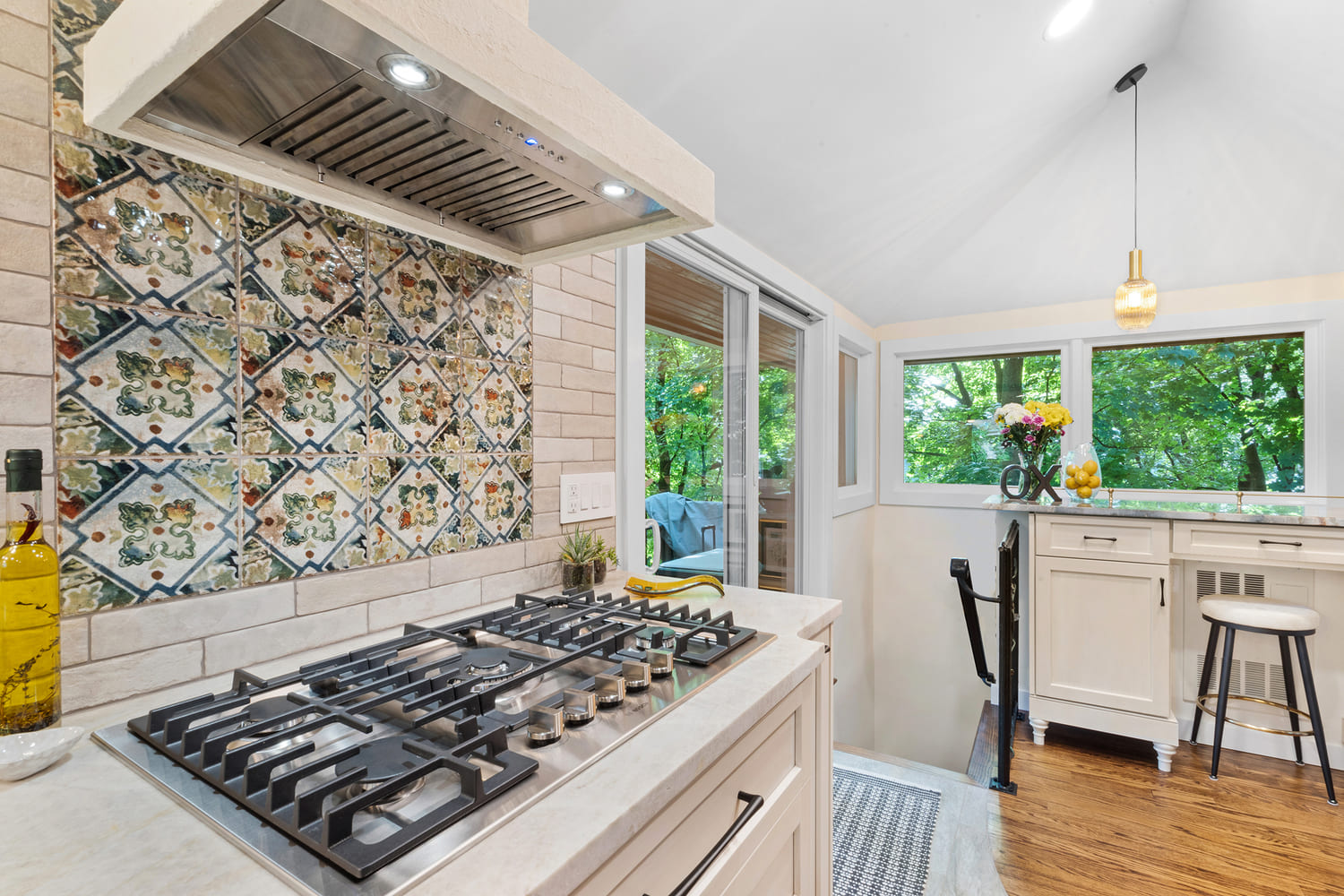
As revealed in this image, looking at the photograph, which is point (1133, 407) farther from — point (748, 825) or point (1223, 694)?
point (748, 825)

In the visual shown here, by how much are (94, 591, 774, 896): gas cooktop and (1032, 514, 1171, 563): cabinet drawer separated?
6.98 ft

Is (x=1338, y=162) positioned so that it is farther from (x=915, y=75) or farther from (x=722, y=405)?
(x=722, y=405)

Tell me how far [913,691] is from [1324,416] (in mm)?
2526

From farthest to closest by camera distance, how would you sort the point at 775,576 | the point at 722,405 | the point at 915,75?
the point at 775,576
the point at 722,405
the point at 915,75

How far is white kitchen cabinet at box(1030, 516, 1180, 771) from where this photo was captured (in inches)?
96.0

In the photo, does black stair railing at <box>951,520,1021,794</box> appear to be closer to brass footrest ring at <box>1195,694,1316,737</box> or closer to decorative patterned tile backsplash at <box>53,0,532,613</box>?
brass footrest ring at <box>1195,694,1316,737</box>

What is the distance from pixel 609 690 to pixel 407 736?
0.23 m

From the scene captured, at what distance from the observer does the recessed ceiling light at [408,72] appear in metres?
0.65

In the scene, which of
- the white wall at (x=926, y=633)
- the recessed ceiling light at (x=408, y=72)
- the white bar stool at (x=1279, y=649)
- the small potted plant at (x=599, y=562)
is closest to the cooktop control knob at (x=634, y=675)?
the small potted plant at (x=599, y=562)

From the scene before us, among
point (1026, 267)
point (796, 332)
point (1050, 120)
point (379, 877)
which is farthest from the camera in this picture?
point (1026, 267)

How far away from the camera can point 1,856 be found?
18.9 inches

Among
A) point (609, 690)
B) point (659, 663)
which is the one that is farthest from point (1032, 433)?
point (609, 690)

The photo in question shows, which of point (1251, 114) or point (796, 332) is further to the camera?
point (796, 332)

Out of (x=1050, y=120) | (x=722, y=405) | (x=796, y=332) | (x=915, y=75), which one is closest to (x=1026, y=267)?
(x=1050, y=120)
